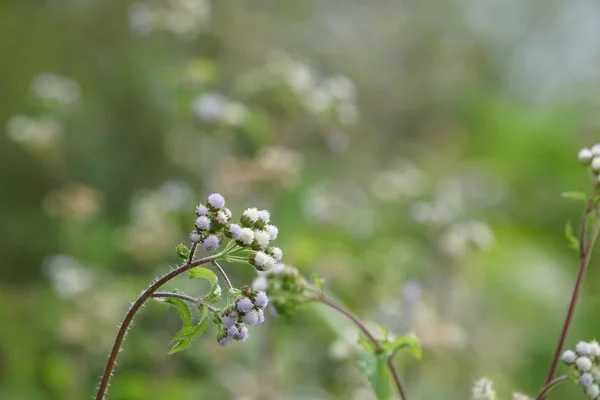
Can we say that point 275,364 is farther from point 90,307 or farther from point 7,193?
point 7,193

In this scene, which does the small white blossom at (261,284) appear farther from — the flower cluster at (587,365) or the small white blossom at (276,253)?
the flower cluster at (587,365)

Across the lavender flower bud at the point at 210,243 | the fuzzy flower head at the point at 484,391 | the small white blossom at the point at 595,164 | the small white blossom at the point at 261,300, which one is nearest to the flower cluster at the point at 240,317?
the small white blossom at the point at 261,300

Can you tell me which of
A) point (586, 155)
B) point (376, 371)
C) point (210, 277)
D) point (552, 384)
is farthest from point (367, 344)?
point (586, 155)

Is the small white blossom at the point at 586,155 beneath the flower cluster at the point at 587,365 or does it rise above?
above

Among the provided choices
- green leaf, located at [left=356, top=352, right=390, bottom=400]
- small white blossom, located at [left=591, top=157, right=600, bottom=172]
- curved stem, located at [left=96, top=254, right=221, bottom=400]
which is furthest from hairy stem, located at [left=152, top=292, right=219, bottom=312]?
small white blossom, located at [left=591, top=157, right=600, bottom=172]

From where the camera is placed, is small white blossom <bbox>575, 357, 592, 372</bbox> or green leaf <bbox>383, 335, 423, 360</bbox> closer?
small white blossom <bbox>575, 357, 592, 372</bbox>

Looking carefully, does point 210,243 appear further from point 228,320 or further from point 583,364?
point 583,364

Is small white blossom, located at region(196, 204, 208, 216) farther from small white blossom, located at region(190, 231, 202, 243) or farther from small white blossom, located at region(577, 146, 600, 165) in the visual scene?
small white blossom, located at region(577, 146, 600, 165)
